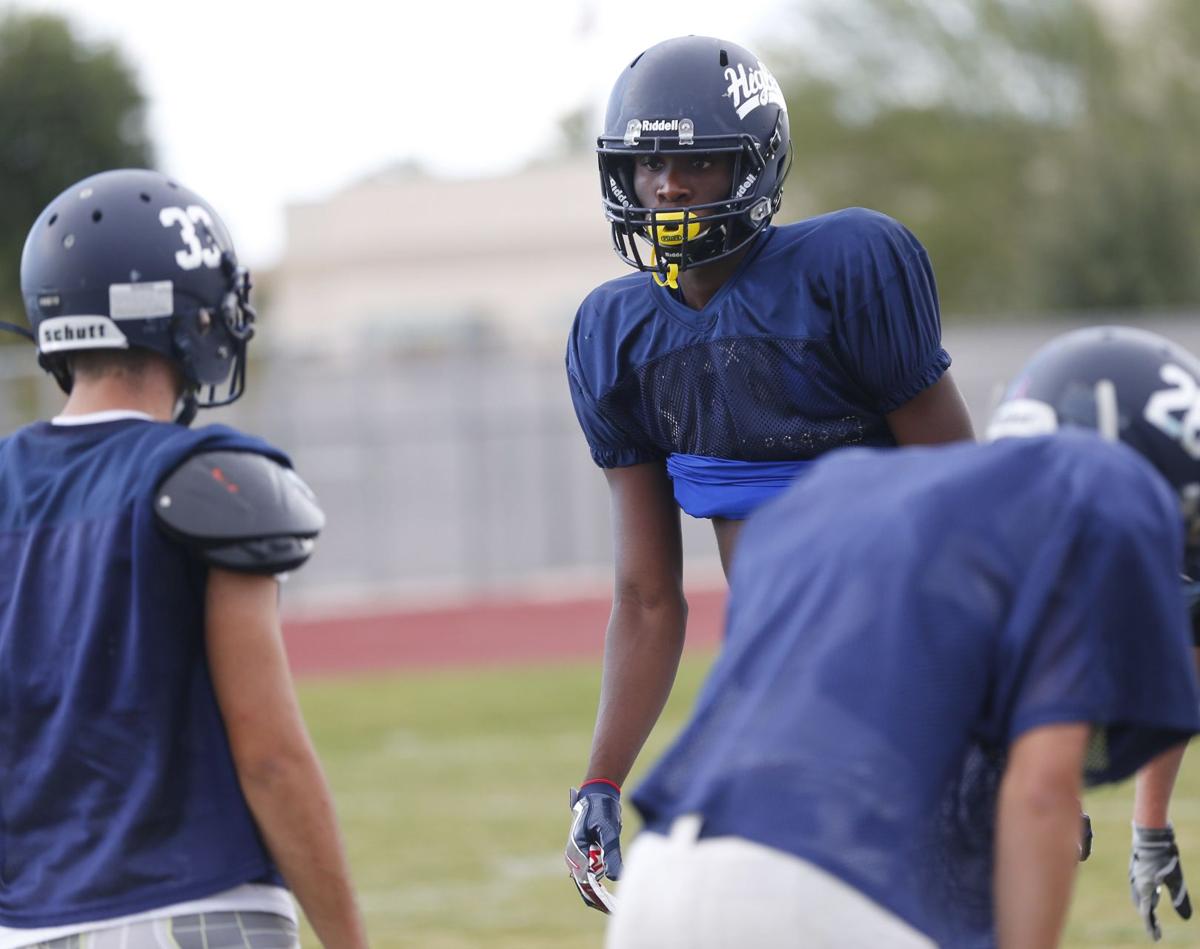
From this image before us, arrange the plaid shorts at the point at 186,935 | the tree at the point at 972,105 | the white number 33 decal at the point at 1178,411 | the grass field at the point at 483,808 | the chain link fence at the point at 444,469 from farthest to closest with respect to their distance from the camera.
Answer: the tree at the point at 972,105 → the chain link fence at the point at 444,469 → the grass field at the point at 483,808 → the white number 33 decal at the point at 1178,411 → the plaid shorts at the point at 186,935

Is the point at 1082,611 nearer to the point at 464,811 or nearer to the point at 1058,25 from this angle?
the point at 464,811

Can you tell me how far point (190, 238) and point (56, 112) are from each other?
75.7 feet

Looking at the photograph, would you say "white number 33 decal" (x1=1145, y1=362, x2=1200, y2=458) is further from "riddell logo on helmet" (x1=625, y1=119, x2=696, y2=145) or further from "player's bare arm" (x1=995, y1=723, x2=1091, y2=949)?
"riddell logo on helmet" (x1=625, y1=119, x2=696, y2=145)

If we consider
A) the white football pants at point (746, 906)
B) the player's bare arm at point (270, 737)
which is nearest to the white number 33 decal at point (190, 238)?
the player's bare arm at point (270, 737)

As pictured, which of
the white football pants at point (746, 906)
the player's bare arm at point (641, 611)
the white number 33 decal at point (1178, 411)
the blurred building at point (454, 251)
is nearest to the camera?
the white football pants at point (746, 906)

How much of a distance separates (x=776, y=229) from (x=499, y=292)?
28.9m

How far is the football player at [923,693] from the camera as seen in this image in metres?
2.14

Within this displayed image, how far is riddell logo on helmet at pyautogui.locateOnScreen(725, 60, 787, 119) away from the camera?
3555 mm

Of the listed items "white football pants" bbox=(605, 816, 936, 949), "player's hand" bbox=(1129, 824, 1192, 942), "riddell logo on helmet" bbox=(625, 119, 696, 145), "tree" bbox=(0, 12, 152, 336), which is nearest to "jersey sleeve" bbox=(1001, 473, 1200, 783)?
"white football pants" bbox=(605, 816, 936, 949)

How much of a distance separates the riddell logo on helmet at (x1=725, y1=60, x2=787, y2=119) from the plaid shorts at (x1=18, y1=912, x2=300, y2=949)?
184 cm

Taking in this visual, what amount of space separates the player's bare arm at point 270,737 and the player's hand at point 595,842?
1003 millimetres

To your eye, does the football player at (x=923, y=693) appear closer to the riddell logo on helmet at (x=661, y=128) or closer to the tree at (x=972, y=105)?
the riddell logo on helmet at (x=661, y=128)

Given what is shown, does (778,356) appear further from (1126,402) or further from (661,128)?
(1126,402)

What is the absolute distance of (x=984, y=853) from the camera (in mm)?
2488
